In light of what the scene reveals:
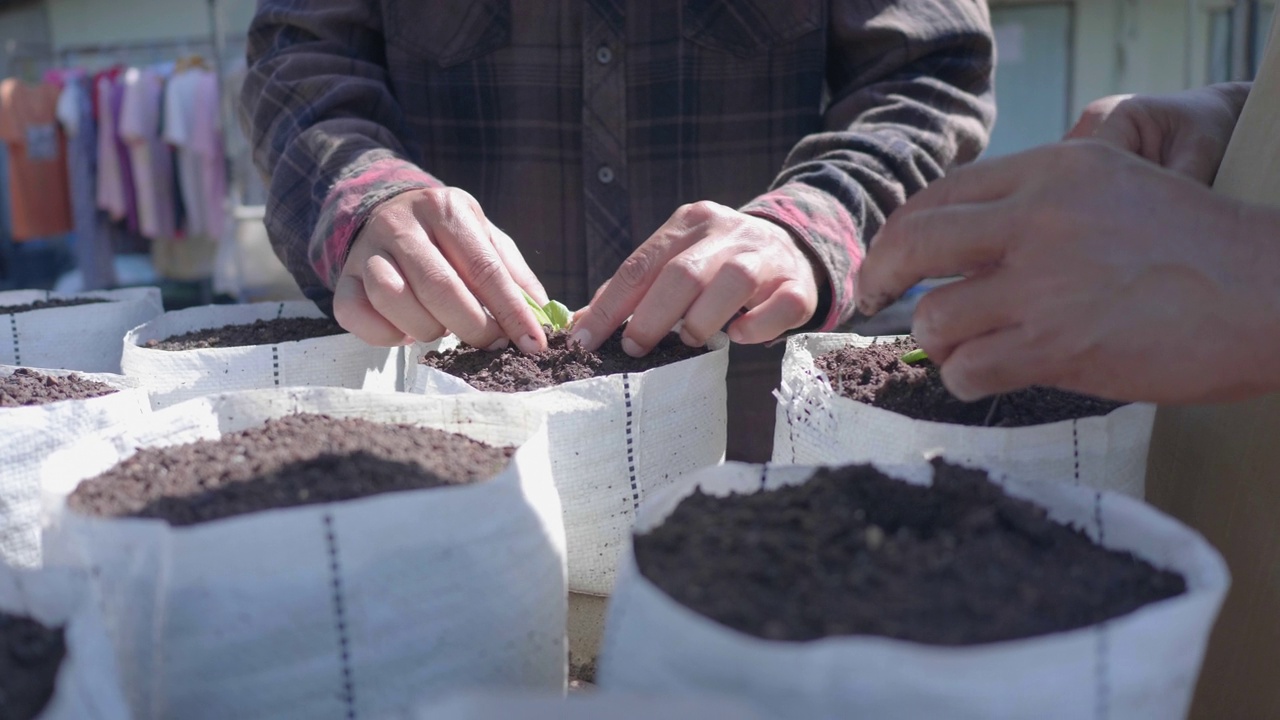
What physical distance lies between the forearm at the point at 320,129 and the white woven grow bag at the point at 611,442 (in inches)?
14.1

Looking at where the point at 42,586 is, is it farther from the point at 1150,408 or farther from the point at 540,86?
the point at 540,86

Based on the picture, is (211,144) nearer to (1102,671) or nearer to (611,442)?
(611,442)

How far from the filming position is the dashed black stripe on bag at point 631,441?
41.9 inches

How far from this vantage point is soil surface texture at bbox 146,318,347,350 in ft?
4.85

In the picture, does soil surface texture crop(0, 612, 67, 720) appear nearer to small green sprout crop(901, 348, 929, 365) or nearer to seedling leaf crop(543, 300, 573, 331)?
seedling leaf crop(543, 300, 573, 331)

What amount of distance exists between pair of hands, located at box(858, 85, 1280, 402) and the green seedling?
63 centimetres

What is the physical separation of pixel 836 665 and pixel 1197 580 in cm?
30

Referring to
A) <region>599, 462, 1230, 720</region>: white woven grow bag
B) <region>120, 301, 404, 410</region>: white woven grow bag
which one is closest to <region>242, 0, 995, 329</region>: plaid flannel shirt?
<region>120, 301, 404, 410</region>: white woven grow bag

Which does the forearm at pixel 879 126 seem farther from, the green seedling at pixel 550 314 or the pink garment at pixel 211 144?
the pink garment at pixel 211 144

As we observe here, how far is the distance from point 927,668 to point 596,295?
2.57ft

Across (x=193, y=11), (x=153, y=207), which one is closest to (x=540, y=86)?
(x=153, y=207)

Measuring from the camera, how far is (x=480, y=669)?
0.75 m

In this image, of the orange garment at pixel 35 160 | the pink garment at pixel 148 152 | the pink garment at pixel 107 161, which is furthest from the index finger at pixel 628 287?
the orange garment at pixel 35 160

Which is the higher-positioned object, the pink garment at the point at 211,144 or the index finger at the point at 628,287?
the index finger at the point at 628,287
